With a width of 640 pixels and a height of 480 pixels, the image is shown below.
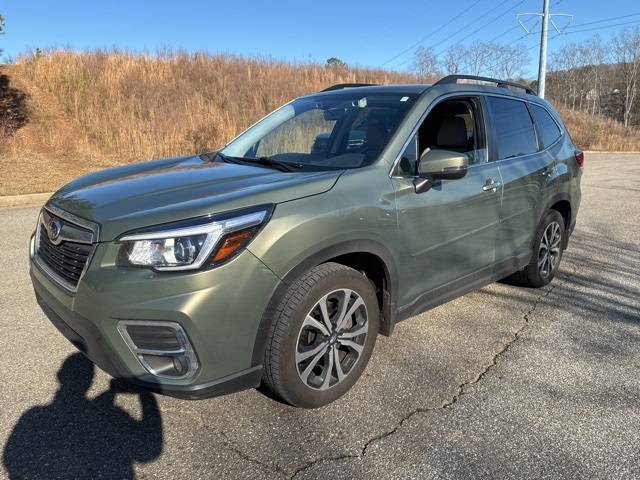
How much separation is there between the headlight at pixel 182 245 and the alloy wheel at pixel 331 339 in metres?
0.62

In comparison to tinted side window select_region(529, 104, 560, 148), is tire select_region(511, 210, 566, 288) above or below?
below

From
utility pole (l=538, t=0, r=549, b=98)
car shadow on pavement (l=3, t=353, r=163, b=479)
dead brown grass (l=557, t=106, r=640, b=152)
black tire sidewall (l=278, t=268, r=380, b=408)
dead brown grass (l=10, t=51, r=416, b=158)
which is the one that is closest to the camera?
car shadow on pavement (l=3, t=353, r=163, b=479)

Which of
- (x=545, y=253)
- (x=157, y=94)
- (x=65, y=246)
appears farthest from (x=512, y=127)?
(x=157, y=94)

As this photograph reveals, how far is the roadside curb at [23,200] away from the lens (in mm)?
9125

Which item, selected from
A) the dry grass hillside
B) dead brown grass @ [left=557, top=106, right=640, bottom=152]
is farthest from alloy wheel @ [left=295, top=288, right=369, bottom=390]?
dead brown grass @ [left=557, top=106, right=640, bottom=152]

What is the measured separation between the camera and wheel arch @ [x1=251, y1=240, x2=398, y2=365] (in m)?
2.48

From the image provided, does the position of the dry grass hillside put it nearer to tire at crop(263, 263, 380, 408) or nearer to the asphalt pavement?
the asphalt pavement

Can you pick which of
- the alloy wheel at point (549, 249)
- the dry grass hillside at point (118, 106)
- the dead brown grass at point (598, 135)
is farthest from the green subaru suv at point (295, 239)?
the dead brown grass at point (598, 135)

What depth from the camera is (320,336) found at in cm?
278

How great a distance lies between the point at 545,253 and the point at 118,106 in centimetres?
1618

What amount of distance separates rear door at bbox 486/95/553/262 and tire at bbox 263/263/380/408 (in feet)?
5.24

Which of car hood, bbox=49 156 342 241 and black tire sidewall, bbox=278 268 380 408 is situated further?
black tire sidewall, bbox=278 268 380 408

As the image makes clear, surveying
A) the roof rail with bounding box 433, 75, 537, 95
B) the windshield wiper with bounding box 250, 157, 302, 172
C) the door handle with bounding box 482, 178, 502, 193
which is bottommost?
the door handle with bounding box 482, 178, 502, 193

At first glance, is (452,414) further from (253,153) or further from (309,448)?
(253,153)
